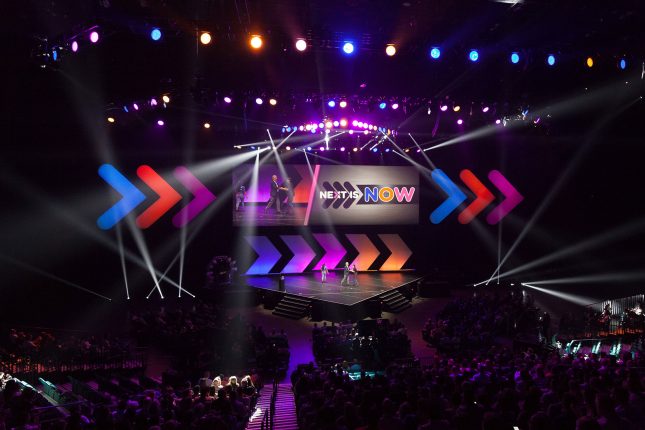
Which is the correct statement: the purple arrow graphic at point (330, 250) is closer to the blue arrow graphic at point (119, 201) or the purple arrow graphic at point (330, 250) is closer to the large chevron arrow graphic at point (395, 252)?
the large chevron arrow graphic at point (395, 252)

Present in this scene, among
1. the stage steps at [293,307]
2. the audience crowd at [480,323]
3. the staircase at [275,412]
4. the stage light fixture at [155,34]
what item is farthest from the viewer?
the stage steps at [293,307]

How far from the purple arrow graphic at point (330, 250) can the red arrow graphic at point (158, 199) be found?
634 cm

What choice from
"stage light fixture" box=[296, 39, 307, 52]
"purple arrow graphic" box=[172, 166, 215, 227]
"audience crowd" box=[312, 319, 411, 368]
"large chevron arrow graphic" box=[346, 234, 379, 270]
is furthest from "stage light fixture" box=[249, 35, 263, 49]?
"large chevron arrow graphic" box=[346, 234, 379, 270]

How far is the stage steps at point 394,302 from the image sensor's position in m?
18.3

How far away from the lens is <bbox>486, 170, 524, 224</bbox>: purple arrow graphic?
23.9 meters

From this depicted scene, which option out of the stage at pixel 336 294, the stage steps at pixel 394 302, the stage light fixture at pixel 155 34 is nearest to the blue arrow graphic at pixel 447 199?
the stage at pixel 336 294

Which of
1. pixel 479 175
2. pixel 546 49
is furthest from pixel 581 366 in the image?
pixel 479 175

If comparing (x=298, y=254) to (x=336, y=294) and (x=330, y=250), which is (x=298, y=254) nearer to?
(x=330, y=250)

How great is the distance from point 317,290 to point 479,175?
1017 cm

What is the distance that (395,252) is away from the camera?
23.7 meters

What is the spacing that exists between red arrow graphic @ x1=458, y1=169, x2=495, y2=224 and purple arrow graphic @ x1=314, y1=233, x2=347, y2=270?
5809mm

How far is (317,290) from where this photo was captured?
18.5 metres

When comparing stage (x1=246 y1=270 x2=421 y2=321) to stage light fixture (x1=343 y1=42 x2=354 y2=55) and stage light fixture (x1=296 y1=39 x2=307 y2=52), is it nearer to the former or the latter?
stage light fixture (x1=343 y1=42 x2=354 y2=55)

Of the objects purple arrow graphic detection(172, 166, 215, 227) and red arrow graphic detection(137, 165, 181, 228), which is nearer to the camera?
red arrow graphic detection(137, 165, 181, 228)
